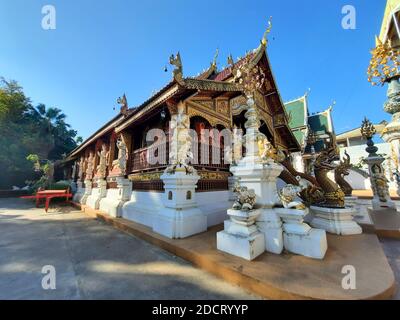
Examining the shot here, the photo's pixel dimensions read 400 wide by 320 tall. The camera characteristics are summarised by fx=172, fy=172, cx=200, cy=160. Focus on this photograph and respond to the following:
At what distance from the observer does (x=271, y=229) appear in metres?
3.05

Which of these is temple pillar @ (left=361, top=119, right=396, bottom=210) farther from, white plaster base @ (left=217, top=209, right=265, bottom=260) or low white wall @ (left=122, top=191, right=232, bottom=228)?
white plaster base @ (left=217, top=209, right=265, bottom=260)

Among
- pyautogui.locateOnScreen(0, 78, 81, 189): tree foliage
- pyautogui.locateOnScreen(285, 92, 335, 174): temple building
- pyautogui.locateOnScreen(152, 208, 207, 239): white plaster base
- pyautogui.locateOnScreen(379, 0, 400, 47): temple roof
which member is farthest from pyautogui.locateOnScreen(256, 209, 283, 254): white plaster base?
pyautogui.locateOnScreen(0, 78, 81, 189): tree foliage

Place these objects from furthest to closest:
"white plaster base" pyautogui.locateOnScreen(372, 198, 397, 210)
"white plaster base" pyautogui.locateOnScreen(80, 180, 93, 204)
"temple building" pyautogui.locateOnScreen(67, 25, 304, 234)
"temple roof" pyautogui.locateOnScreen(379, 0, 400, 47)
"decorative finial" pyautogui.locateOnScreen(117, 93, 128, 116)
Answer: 1. "white plaster base" pyautogui.locateOnScreen(80, 180, 93, 204)
2. "temple roof" pyautogui.locateOnScreen(379, 0, 400, 47)
3. "decorative finial" pyautogui.locateOnScreen(117, 93, 128, 116)
4. "white plaster base" pyautogui.locateOnScreen(372, 198, 397, 210)
5. "temple building" pyautogui.locateOnScreen(67, 25, 304, 234)

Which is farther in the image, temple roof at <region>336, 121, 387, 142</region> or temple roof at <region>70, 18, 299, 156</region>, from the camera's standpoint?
temple roof at <region>336, 121, 387, 142</region>

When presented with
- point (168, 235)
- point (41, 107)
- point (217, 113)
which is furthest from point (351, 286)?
point (41, 107)

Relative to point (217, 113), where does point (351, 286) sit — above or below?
below

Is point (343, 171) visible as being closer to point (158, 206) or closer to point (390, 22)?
point (158, 206)

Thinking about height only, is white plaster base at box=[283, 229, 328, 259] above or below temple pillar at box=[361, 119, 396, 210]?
below

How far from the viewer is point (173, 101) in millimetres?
4871

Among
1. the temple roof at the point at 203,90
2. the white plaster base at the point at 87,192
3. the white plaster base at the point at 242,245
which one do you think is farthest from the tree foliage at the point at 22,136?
the white plaster base at the point at 242,245

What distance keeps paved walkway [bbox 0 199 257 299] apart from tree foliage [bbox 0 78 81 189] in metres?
21.3

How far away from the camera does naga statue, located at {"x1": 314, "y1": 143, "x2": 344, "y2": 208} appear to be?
420 centimetres
